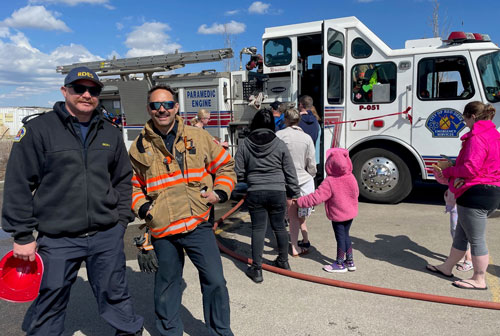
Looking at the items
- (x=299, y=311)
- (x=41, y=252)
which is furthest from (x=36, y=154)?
(x=299, y=311)

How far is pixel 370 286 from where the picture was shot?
3.64 m

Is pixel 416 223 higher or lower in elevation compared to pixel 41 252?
lower

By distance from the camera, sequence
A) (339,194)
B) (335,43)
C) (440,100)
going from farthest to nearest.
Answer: (335,43)
(440,100)
(339,194)

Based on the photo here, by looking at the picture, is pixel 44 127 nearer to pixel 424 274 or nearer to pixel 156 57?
pixel 424 274

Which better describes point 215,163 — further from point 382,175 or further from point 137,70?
point 137,70

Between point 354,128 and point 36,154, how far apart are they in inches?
222

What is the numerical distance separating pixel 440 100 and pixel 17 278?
6.20m

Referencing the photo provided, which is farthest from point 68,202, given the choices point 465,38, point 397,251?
point 465,38

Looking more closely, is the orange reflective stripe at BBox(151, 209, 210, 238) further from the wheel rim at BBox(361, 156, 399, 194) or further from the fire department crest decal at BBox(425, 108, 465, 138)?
the fire department crest decal at BBox(425, 108, 465, 138)

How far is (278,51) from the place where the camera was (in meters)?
7.34

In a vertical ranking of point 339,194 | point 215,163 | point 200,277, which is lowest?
point 200,277

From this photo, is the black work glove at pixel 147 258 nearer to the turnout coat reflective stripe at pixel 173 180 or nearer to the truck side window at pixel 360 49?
the turnout coat reflective stripe at pixel 173 180

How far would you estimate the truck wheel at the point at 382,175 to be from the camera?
6.80 metres

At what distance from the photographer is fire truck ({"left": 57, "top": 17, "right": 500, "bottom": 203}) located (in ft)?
20.7
